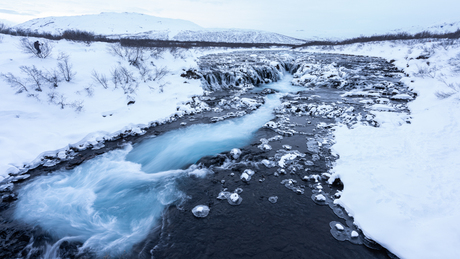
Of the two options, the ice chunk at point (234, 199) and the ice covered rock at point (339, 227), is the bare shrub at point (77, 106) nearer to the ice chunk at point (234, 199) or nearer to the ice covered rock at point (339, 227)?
the ice chunk at point (234, 199)

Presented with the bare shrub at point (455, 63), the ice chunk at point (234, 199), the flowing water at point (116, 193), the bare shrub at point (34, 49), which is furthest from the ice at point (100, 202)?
the bare shrub at point (455, 63)

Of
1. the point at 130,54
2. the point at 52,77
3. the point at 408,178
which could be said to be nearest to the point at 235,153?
the point at 408,178

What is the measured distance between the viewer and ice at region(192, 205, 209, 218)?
4887 millimetres

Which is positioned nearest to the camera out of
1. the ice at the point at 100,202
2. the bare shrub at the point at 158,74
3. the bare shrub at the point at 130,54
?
the ice at the point at 100,202

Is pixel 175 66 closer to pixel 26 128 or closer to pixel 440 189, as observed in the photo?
pixel 26 128

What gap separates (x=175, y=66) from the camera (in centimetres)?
1642

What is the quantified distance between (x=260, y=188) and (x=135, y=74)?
12.4m

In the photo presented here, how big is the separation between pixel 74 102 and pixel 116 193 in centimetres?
634

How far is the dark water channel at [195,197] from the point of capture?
4.15 metres

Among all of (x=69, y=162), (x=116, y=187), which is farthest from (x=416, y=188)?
(x=69, y=162)

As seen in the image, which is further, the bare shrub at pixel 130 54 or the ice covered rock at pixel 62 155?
the bare shrub at pixel 130 54

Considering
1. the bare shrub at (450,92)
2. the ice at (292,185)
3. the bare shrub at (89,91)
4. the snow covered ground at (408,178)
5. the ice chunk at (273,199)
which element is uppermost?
the bare shrub at (450,92)

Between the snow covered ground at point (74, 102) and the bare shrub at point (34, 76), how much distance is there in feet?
0.23

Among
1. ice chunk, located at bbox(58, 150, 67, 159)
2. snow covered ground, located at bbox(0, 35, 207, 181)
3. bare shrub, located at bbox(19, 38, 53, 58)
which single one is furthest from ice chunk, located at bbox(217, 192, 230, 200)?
bare shrub, located at bbox(19, 38, 53, 58)
